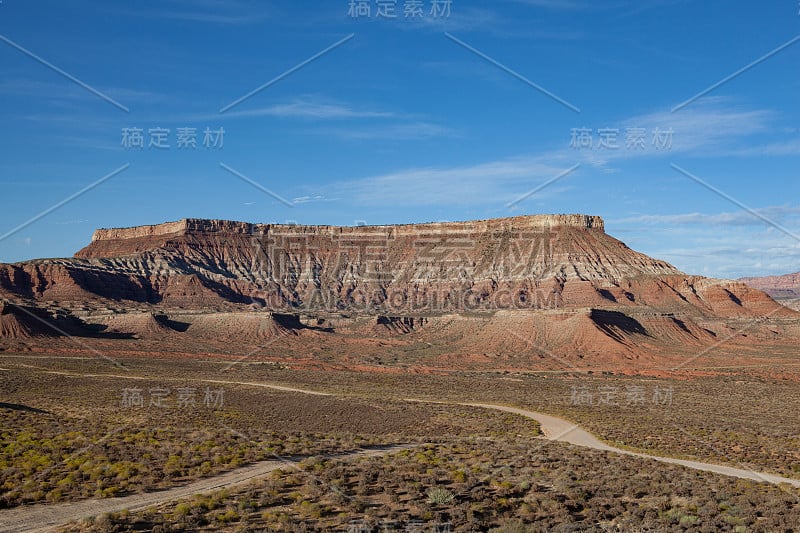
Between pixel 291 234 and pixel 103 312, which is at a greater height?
pixel 291 234

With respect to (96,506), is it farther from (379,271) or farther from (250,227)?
(250,227)

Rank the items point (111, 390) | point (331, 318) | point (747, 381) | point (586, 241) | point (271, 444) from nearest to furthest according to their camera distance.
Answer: point (271, 444) < point (111, 390) < point (747, 381) < point (331, 318) < point (586, 241)

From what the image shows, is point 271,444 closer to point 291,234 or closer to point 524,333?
point 524,333

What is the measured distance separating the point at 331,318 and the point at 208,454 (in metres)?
116

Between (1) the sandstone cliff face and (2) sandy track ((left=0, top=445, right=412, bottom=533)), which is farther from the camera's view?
(1) the sandstone cliff face

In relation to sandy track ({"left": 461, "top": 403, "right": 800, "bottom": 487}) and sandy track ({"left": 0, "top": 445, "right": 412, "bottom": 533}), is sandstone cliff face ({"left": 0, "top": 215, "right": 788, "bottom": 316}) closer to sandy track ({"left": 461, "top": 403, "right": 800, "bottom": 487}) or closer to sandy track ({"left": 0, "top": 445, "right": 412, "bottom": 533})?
sandy track ({"left": 461, "top": 403, "right": 800, "bottom": 487})

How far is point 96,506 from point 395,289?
15166cm

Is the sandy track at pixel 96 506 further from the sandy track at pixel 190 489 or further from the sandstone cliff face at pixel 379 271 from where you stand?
the sandstone cliff face at pixel 379 271

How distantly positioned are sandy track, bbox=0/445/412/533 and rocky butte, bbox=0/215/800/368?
75.4 m

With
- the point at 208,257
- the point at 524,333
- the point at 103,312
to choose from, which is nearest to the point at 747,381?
the point at 524,333

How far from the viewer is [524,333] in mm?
100875

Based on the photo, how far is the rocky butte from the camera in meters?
105

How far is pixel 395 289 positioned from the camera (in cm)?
17000

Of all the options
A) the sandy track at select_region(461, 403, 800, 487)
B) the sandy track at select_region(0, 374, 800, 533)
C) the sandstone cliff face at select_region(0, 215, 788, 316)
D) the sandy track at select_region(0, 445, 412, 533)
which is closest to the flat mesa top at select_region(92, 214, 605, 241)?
the sandstone cliff face at select_region(0, 215, 788, 316)
